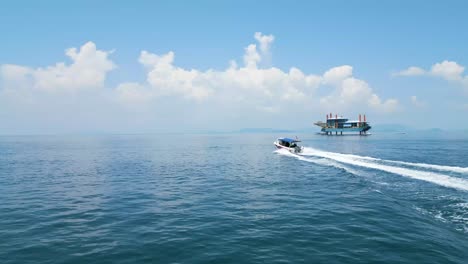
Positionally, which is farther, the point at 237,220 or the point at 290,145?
the point at 290,145

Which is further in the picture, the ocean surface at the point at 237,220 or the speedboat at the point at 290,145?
the speedboat at the point at 290,145

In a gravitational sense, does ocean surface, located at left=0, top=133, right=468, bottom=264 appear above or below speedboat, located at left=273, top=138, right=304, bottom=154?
below

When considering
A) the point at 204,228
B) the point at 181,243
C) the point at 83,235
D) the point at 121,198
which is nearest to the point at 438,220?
the point at 204,228

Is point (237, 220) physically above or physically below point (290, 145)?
below

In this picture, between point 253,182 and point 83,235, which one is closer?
point 83,235

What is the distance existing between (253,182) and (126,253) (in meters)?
22.7

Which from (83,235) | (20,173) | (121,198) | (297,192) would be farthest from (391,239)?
(20,173)

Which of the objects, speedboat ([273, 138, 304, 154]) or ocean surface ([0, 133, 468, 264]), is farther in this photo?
speedboat ([273, 138, 304, 154])

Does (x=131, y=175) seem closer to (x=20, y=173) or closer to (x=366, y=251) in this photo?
(x=20, y=173)

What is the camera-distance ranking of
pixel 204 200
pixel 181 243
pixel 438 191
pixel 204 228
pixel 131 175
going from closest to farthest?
pixel 181 243, pixel 204 228, pixel 204 200, pixel 438 191, pixel 131 175

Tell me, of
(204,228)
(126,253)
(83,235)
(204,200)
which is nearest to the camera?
(126,253)

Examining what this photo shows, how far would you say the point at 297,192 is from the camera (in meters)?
30.1

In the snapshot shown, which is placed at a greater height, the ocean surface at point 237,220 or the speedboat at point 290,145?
the speedboat at point 290,145

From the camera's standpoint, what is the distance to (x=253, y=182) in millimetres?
36125
